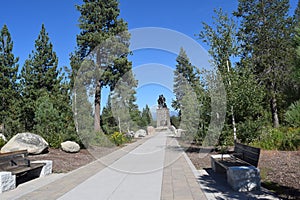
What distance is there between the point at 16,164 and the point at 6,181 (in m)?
1.11

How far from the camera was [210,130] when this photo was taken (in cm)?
1083

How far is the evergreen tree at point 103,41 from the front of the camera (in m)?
18.9

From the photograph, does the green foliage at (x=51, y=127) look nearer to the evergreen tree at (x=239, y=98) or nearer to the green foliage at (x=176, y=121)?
the evergreen tree at (x=239, y=98)

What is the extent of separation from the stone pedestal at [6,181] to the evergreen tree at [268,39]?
53.6 feet

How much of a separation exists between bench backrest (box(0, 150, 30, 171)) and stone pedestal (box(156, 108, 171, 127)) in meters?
40.3

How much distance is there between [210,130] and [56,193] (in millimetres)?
7180

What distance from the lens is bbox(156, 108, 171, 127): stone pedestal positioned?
47.5 m

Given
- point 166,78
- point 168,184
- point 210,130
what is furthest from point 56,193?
point 166,78

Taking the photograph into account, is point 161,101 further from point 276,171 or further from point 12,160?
point 12,160

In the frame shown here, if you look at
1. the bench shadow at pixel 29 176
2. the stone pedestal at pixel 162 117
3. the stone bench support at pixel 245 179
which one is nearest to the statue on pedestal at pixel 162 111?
the stone pedestal at pixel 162 117

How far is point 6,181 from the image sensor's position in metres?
5.47

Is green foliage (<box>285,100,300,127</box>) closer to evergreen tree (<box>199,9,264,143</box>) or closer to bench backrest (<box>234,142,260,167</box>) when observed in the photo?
bench backrest (<box>234,142,260,167</box>)

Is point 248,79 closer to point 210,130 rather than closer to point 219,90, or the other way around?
point 219,90

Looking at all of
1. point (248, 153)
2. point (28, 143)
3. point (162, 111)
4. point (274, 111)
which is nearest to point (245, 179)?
point (248, 153)
